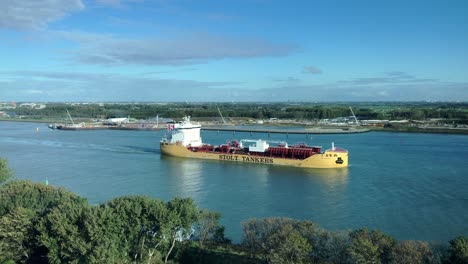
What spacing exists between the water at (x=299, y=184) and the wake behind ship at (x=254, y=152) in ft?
1.22

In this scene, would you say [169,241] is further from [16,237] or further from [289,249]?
[16,237]

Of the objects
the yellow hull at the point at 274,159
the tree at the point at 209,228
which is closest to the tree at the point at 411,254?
the tree at the point at 209,228

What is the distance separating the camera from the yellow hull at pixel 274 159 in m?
12.5

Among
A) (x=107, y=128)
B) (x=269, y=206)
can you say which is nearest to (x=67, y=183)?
(x=269, y=206)

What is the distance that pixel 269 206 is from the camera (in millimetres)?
8055

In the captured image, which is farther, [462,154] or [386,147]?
[386,147]

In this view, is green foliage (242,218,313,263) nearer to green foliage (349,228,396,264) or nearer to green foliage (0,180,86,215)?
green foliage (349,228,396,264)

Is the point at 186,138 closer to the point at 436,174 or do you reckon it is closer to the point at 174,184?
the point at 174,184

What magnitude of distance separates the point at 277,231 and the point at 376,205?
4.12 metres

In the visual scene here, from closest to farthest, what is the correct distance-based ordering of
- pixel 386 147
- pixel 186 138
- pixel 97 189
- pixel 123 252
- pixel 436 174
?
pixel 123 252 → pixel 97 189 → pixel 436 174 → pixel 186 138 → pixel 386 147

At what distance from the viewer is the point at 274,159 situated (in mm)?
13289

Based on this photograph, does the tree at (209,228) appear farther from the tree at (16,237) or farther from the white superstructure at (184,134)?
the white superstructure at (184,134)

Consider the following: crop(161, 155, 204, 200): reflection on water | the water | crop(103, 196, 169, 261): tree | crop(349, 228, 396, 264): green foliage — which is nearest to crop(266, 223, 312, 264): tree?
crop(349, 228, 396, 264): green foliage

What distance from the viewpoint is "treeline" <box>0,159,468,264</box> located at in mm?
4133
